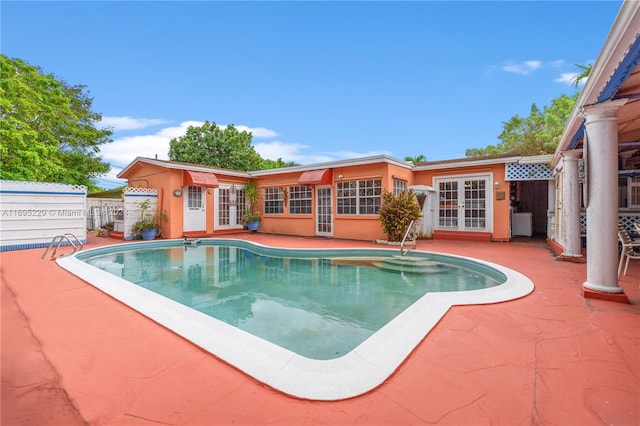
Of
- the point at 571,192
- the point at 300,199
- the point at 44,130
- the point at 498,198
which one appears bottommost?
the point at 571,192

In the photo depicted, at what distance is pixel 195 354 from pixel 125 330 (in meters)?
1.19

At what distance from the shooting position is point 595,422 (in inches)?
75.3

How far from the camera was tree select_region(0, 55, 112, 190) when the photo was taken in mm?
13438

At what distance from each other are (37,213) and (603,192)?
51.9 ft

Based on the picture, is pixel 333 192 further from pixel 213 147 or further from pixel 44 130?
pixel 213 147

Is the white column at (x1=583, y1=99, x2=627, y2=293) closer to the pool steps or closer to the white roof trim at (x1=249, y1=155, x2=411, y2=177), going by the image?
the pool steps

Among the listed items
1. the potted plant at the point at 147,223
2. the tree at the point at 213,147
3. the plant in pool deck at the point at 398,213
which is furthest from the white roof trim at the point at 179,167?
the tree at the point at 213,147

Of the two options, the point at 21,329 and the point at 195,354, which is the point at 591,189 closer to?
the point at 195,354

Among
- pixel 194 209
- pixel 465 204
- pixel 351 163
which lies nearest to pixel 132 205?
pixel 194 209

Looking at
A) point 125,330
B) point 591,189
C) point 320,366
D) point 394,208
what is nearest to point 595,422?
point 320,366

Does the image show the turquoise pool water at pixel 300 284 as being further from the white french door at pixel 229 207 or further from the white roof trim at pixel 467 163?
the white roof trim at pixel 467 163

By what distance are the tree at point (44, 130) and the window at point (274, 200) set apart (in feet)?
35.5

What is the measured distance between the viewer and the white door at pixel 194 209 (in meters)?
14.3

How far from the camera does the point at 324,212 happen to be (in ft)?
46.5
